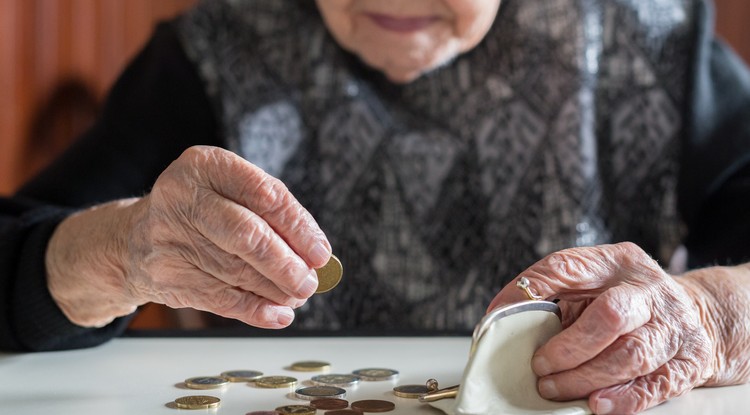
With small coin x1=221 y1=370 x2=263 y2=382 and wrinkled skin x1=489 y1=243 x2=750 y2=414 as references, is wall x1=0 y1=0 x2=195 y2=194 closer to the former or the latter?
small coin x1=221 y1=370 x2=263 y2=382

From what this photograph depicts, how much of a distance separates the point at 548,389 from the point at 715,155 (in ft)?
2.89

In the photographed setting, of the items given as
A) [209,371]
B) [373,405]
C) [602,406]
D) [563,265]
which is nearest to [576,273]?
[563,265]

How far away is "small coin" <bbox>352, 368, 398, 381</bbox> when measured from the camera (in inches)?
37.2

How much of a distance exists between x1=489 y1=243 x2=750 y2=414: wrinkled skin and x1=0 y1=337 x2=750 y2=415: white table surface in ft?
0.10

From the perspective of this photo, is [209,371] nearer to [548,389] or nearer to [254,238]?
[254,238]

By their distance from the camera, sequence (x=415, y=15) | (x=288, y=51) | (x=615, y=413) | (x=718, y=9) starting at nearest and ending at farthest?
(x=615, y=413)
(x=415, y=15)
(x=288, y=51)
(x=718, y=9)

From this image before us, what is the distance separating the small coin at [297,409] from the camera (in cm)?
77

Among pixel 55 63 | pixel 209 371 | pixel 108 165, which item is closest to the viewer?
pixel 209 371

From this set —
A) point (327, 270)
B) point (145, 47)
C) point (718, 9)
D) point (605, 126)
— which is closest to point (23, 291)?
point (327, 270)

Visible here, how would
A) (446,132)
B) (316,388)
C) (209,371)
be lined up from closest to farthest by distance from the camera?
1. (316,388)
2. (209,371)
3. (446,132)

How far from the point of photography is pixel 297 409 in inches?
30.9

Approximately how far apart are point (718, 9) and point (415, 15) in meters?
1.21

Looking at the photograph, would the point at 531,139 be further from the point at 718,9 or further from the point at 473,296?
the point at 718,9

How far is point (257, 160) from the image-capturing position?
1.60 metres
